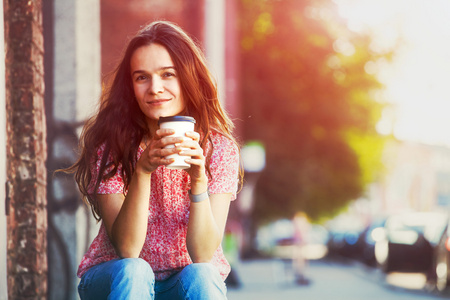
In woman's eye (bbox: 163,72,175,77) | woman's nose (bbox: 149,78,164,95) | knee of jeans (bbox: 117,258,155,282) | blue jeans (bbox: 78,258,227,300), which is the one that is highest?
woman's eye (bbox: 163,72,175,77)

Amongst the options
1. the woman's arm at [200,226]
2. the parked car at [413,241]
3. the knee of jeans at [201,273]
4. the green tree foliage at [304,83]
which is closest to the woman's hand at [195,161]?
the woman's arm at [200,226]

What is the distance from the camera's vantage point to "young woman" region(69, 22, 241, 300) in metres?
2.89

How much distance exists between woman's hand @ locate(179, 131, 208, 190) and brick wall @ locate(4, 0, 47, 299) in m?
1.54

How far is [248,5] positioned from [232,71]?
1.79 meters

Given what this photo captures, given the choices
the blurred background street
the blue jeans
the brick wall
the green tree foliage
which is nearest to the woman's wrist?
the blue jeans

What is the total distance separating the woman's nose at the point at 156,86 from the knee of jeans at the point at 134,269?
73 centimetres

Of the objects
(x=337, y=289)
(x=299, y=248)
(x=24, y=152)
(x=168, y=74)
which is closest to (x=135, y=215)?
(x=168, y=74)

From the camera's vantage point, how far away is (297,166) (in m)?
24.9

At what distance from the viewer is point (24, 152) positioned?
14.6 ft

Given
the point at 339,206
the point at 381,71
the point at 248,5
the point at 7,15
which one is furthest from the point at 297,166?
the point at 7,15

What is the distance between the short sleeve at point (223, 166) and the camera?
3.18m

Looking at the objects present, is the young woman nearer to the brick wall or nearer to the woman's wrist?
the woman's wrist

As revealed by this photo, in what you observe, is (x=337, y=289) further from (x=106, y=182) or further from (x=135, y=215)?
(x=135, y=215)

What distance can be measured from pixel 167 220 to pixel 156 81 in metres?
0.59
